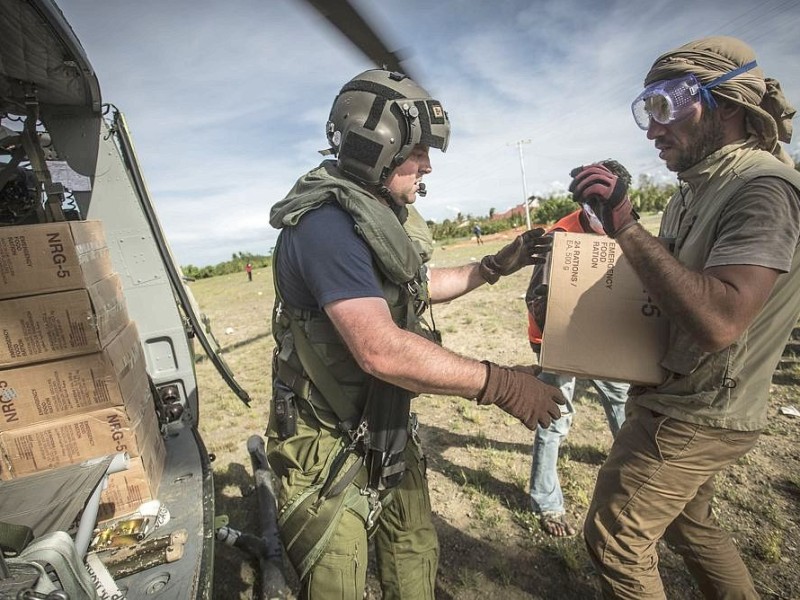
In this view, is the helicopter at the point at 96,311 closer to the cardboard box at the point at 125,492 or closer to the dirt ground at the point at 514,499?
the cardboard box at the point at 125,492

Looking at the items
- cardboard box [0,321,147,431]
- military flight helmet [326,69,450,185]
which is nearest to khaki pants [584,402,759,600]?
military flight helmet [326,69,450,185]

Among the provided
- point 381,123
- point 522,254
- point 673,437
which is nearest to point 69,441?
point 381,123

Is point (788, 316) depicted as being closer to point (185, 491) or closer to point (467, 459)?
point (467, 459)

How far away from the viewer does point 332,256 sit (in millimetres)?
1686

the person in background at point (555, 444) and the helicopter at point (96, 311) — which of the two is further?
the person in background at point (555, 444)

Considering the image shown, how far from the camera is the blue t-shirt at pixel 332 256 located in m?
1.67

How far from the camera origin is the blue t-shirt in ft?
5.47

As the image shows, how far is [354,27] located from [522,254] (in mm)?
1697

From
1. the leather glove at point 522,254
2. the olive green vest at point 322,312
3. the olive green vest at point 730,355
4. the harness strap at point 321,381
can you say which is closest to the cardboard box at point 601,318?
the olive green vest at point 730,355

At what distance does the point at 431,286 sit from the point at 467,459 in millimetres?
2284

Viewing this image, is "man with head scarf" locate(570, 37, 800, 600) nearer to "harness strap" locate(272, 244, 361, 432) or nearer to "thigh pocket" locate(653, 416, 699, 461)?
"thigh pocket" locate(653, 416, 699, 461)

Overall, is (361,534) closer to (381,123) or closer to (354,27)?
(381,123)

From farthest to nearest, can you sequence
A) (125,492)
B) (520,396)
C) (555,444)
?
(555,444)
(125,492)
(520,396)

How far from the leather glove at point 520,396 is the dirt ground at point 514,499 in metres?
1.76
